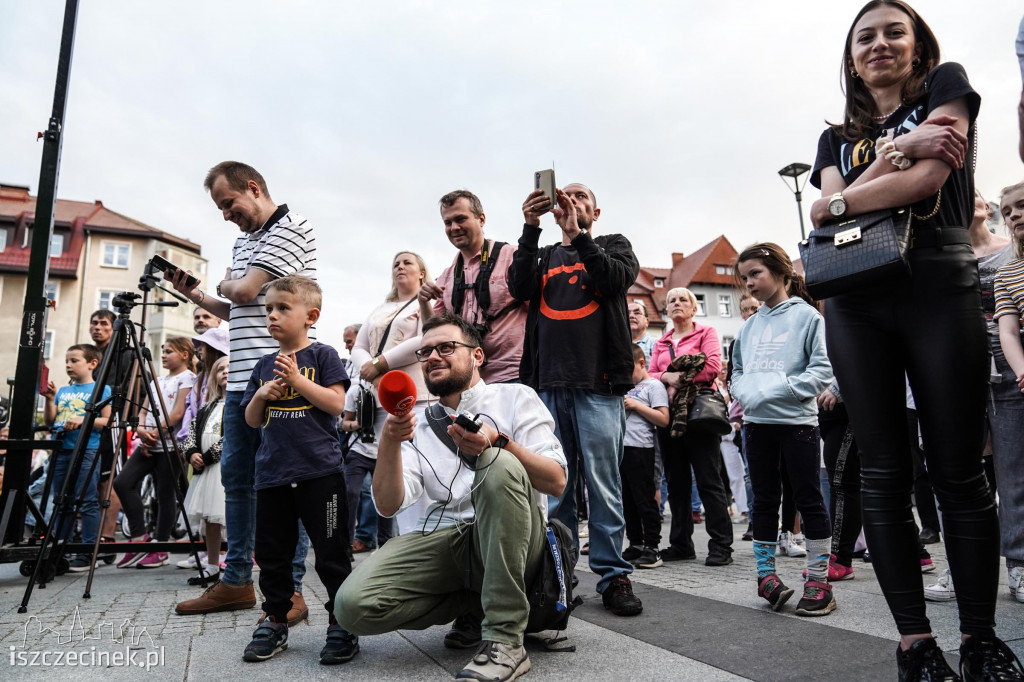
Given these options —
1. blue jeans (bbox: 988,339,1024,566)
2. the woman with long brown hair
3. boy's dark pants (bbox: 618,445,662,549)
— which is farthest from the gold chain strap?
boy's dark pants (bbox: 618,445,662,549)

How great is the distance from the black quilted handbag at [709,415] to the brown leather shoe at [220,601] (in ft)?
11.3

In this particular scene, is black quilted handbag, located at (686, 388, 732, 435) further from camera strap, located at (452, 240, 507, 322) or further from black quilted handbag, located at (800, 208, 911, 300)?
black quilted handbag, located at (800, 208, 911, 300)

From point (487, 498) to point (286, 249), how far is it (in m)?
1.98

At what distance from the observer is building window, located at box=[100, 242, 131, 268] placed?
42219 mm

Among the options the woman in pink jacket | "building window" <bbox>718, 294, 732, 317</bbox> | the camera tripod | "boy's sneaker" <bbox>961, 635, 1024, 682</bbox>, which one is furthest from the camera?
"building window" <bbox>718, 294, 732, 317</bbox>

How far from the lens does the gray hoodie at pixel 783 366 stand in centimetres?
382

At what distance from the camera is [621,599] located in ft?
11.1

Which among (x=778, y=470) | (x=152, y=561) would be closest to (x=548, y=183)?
(x=778, y=470)

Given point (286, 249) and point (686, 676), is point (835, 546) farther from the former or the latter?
point (286, 249)

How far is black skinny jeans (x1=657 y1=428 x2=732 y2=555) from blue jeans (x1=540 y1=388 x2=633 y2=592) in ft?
6.29

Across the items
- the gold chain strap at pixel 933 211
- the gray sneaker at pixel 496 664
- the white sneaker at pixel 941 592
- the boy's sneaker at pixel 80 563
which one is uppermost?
the gold chain strap at pixel 933 211

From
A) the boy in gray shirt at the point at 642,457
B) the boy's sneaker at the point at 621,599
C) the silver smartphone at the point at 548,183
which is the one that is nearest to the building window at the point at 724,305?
the boy in gray shirt at the point at 642,457

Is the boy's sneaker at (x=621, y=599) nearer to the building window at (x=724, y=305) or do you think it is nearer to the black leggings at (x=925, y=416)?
the black leggings at (x=925, y=416)

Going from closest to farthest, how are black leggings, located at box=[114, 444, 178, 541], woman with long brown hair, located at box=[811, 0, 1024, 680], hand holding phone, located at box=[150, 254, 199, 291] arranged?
woman with long brown hair, located at box=[811, 0, 1024, 680], hand holding phone, located at box=[150, 254, 199, 291], black leggings, located at box=[114, 444, 178, 541]
